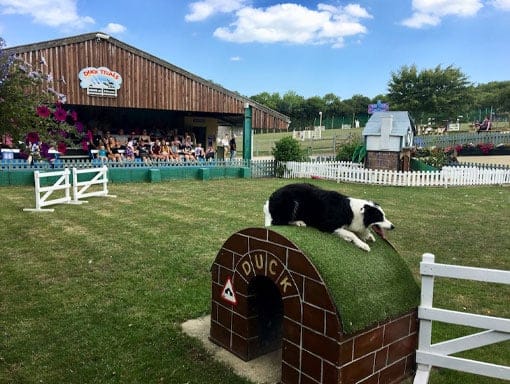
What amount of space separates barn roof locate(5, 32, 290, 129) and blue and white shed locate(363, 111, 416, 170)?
16.4ft

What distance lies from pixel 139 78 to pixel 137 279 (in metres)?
15.5

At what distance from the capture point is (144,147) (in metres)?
22.5

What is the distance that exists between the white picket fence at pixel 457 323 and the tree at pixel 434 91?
175 ft

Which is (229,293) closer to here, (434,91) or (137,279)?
(137,279)

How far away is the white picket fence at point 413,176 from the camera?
708 inches

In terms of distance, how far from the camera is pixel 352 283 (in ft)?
11.0

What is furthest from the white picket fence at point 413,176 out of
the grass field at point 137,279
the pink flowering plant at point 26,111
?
the pink flowering plant at point 26,111

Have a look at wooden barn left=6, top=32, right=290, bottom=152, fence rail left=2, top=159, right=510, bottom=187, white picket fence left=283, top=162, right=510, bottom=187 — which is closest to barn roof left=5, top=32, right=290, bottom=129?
wooden barn left=6, top=32, right=290, bottom=152

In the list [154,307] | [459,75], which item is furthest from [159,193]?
[459,75]

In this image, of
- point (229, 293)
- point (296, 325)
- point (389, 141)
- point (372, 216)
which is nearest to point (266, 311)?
point (229, 293)

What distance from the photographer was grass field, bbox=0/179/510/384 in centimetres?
398

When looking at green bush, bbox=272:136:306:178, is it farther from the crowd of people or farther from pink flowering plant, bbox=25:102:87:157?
pink flowering plant, bbox=25:102:87:157

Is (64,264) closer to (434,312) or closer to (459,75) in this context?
(434,312)

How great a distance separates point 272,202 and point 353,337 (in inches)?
64.3
